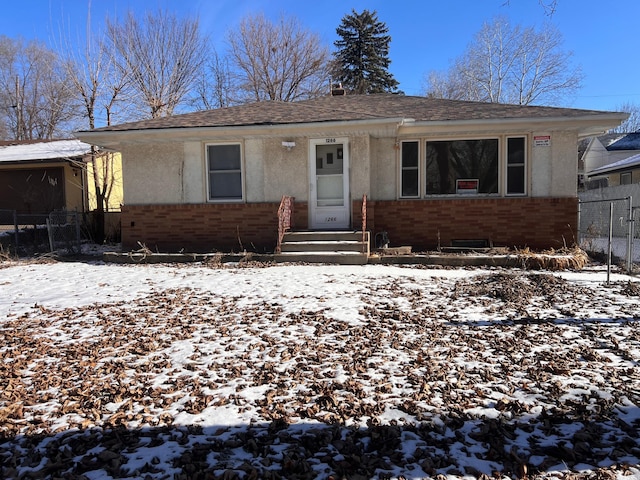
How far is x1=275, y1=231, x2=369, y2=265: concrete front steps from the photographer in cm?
942

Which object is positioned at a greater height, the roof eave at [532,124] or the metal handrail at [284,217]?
the roof eave at [532,124]

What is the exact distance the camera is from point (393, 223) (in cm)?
1091

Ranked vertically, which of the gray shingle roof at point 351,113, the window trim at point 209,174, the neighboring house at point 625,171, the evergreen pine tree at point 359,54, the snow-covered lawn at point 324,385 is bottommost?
the snow-covered lawn at point 324,385

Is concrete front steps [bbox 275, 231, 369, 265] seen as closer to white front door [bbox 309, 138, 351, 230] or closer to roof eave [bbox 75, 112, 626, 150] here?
white front door [bbox 309, 138, 351, 230]

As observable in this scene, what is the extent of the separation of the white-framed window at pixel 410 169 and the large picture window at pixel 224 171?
412cm

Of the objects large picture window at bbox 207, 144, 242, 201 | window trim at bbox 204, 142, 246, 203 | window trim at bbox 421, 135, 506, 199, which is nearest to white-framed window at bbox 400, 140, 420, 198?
window trim at bbox 421, 135, 506, 199

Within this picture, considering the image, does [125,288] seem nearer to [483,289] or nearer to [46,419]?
[46,419]

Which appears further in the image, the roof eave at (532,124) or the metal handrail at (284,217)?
the metal handrail at (284,217)

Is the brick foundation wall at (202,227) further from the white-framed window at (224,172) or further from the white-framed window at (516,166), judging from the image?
the white-framed window at (516,166)

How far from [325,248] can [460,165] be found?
4.05 meters

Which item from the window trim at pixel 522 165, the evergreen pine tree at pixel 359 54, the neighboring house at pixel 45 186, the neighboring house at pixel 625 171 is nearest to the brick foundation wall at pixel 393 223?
the window trim at pixel 522 165

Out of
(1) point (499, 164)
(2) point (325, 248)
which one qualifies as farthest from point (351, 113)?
(1) point (499, 164)

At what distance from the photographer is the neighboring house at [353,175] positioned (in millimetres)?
10281

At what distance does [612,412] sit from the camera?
3010 millimetres
